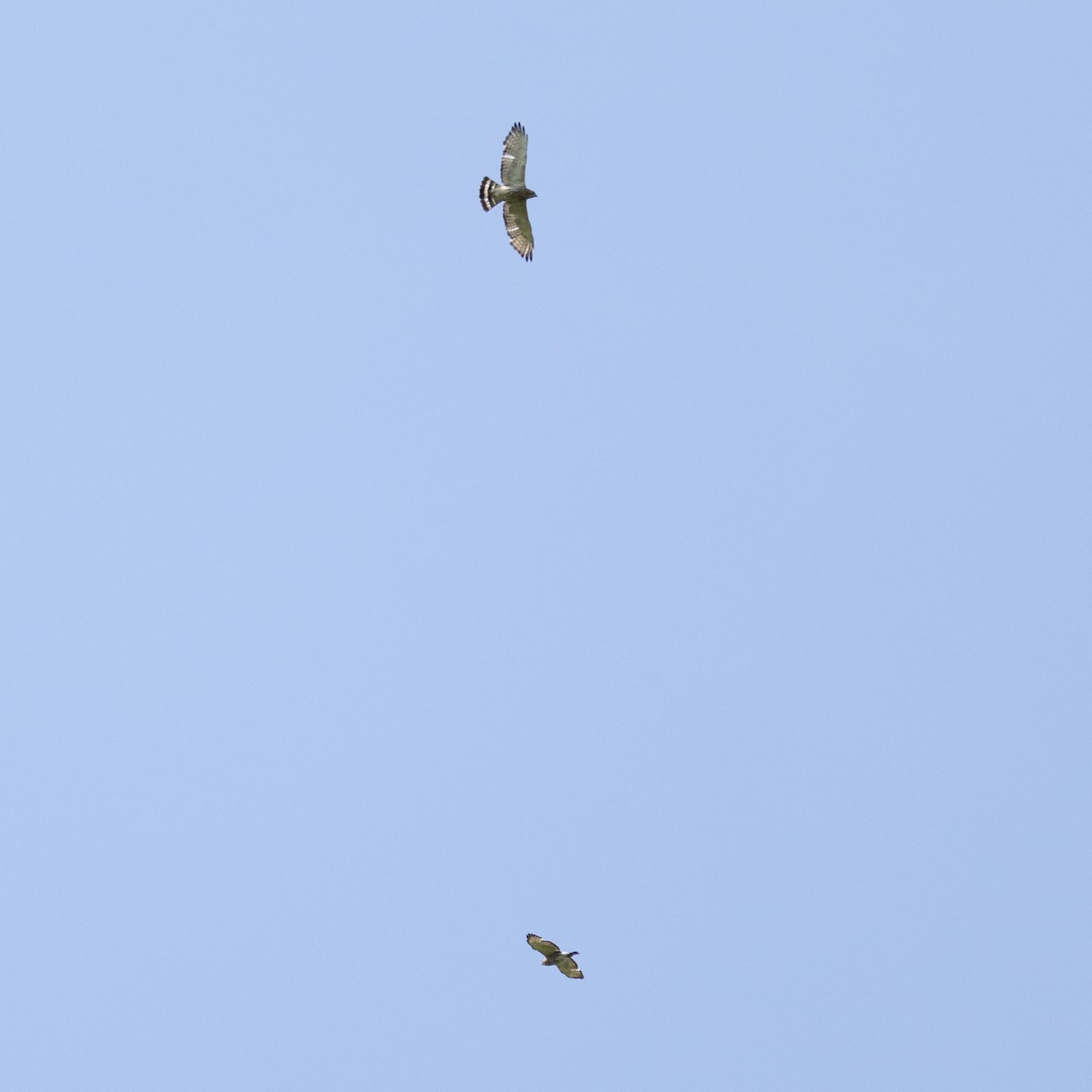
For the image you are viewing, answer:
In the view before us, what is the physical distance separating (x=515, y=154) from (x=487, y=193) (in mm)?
1425

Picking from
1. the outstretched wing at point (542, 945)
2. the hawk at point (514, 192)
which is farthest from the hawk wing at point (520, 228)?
the outstretched wing at point (542, 945)

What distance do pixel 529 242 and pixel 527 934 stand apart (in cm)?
1961

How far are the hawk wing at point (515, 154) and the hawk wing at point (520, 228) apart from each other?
104cm

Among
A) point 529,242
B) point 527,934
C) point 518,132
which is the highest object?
point 518,132

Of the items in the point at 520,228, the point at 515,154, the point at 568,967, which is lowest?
the point at 568,967

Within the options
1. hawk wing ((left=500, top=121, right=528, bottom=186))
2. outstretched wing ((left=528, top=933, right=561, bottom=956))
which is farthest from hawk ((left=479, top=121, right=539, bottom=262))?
outstretched wing ((left=528, top=933, right=561, bottom=956))

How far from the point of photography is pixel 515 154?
4303 centimetres

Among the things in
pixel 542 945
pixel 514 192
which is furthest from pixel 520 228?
pixel 542 945

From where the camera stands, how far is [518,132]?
42875mm

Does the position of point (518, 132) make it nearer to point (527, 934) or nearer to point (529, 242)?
point (529, 242)

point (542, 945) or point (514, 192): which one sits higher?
point (514, 192)

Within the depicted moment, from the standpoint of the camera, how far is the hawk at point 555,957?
40.5 meters

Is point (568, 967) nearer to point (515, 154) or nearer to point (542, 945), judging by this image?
point (542, 945)

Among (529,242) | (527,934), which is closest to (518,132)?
(529,242)
